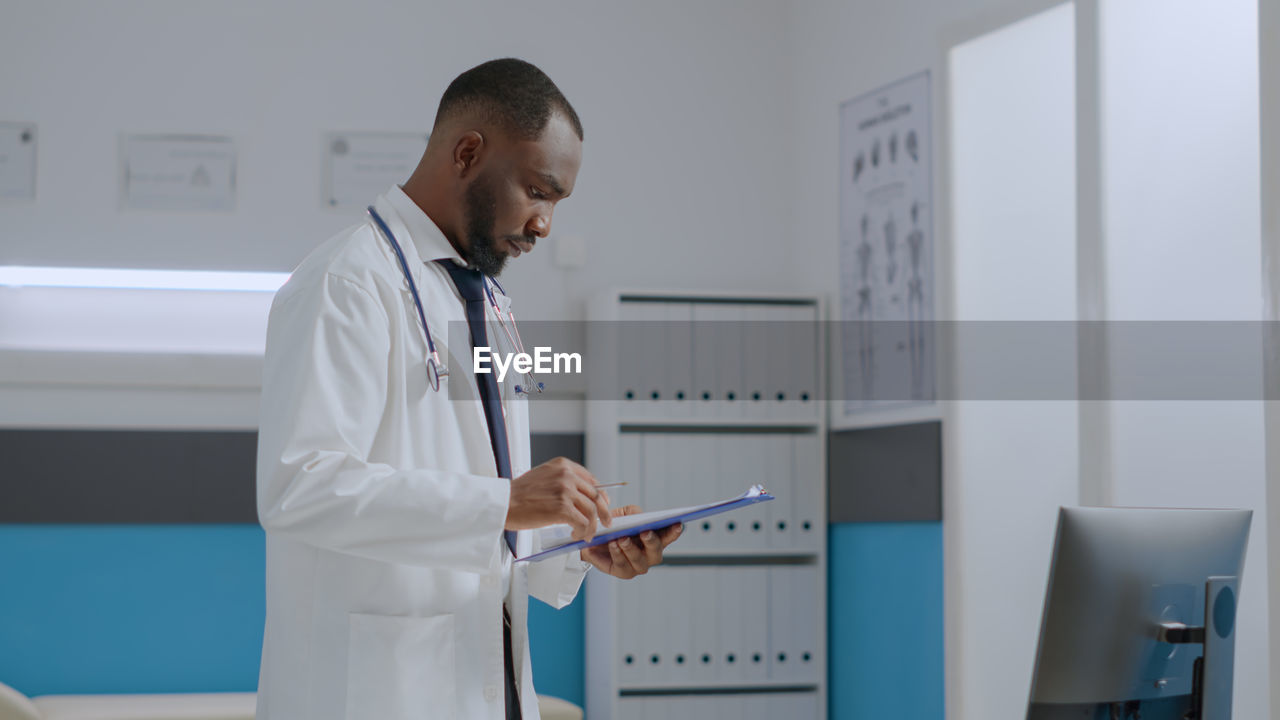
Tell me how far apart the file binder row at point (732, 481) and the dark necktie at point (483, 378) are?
1.73 meters

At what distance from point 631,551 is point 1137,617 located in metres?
0.64

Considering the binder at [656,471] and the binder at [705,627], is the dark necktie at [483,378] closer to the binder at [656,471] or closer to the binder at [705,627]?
the binder at [656,471]

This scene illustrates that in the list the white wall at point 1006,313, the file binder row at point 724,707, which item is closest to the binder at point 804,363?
the white wall at point 1006,313

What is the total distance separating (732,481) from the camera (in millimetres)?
3400

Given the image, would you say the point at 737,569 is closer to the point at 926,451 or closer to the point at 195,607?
the point at 926,451

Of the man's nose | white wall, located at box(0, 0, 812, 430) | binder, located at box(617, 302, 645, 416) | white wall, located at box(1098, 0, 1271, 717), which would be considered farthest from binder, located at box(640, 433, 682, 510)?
the man's nose

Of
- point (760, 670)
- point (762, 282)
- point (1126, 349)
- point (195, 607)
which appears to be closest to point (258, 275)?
point (195, 607)

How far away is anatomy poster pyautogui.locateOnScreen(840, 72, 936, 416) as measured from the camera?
300 centimetres

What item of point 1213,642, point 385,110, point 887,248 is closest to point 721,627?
point 887,248

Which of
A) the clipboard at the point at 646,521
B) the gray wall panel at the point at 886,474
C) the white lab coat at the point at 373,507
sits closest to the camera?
the white lab coat at the point at 373,507

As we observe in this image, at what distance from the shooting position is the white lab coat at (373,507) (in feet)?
4.33

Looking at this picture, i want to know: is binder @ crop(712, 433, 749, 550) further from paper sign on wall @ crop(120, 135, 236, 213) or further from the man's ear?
the man's ear

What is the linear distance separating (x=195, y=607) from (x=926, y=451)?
2000mm

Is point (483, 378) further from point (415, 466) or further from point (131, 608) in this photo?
point (131, 608)
